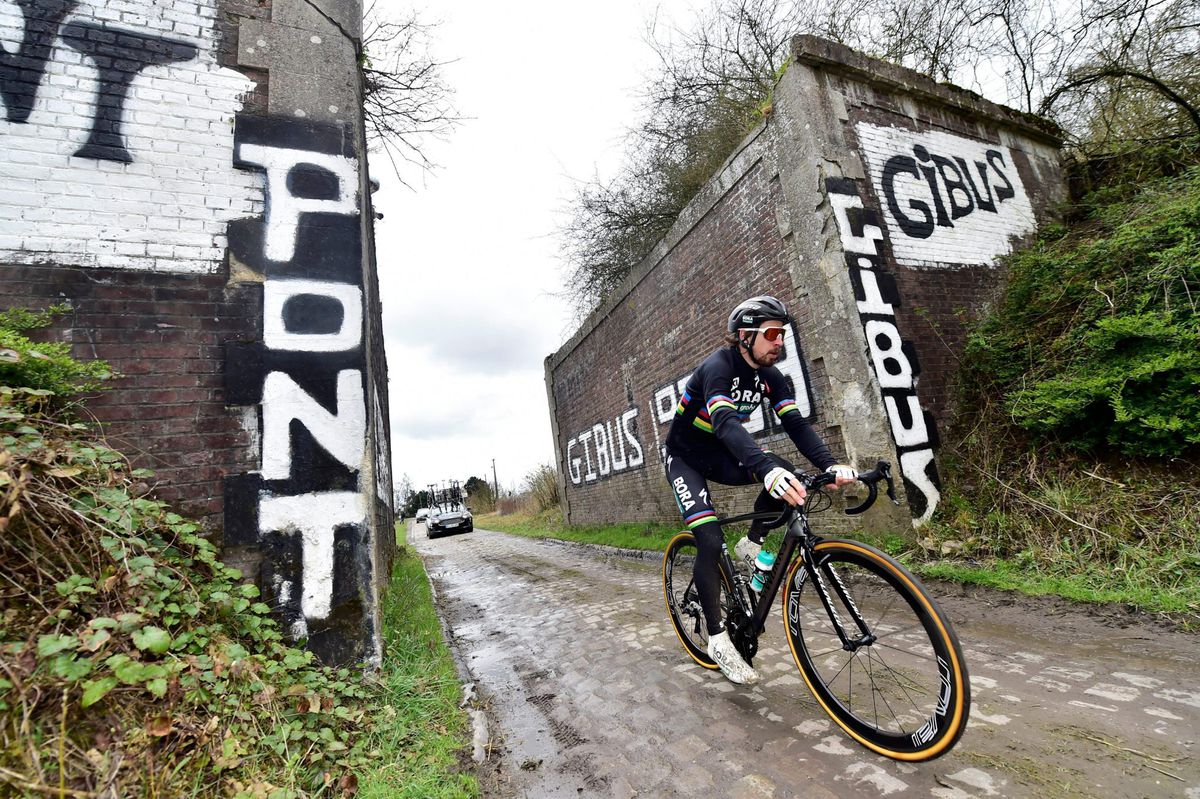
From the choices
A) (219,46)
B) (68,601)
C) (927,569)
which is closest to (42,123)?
(219,46)

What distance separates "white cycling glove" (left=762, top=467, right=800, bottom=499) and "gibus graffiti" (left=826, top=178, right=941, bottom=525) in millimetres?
3687

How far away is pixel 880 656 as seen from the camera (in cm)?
246

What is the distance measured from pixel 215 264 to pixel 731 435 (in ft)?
11.5

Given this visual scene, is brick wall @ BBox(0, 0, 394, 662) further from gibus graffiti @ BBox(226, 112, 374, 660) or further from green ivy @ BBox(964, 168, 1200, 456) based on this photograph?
green ivy @ BBox(964, 168, 1200, 456)

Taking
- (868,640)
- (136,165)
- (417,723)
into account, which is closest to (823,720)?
(868,640)

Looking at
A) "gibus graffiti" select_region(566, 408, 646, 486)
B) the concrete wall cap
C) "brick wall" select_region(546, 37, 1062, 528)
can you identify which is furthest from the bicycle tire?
"gibus graffiti" select_region(566, 408, 646, 486)

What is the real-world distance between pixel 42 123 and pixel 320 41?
1.84m

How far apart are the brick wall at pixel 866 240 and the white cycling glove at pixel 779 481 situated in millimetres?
3496

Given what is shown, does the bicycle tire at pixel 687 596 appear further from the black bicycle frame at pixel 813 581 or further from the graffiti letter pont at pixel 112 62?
the graffiti letter pont at pixel 112 62

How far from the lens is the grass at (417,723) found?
7.04 ft

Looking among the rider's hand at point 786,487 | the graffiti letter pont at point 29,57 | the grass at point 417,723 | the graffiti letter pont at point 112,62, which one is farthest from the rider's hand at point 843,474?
the graffiti letter pont at point 29,57

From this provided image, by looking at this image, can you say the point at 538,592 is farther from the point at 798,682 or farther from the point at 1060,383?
the point at 1060,383

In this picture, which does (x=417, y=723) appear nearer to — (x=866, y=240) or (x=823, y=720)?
(x=823, y=720)

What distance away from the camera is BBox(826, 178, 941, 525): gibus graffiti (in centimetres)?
532
